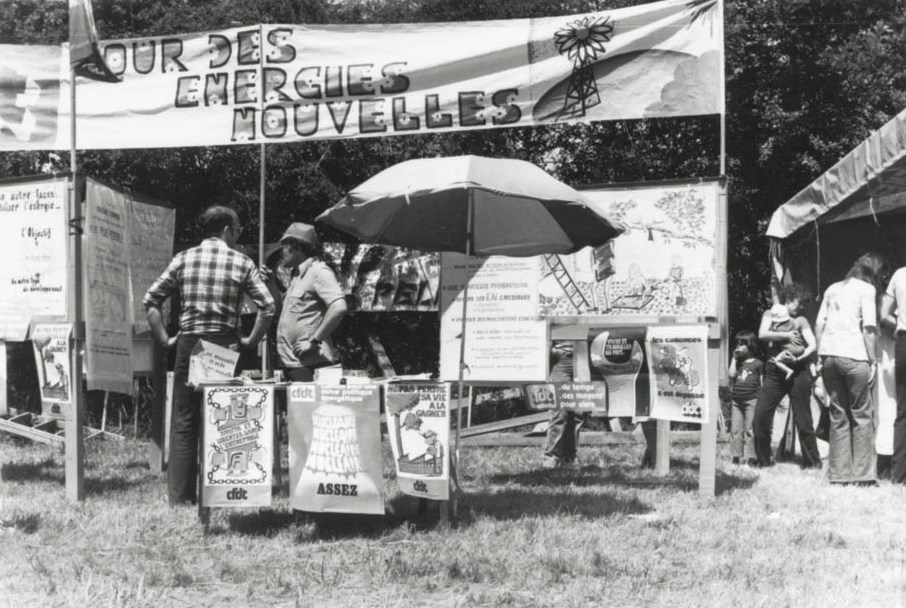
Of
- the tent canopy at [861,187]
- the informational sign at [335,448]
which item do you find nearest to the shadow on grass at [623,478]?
the informational sign at [335,448]

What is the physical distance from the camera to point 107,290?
8.25 metres

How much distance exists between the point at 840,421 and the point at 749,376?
1.85 metres

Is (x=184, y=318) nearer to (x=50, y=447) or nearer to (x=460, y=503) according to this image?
(x=460, y=503)

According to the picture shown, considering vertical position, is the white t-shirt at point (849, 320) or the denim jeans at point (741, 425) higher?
the white t-shirt at point (849, 320)

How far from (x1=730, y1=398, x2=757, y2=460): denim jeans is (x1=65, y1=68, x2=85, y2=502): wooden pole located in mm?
5812

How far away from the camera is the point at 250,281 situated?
7.02 meters

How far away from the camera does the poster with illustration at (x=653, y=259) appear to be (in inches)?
309

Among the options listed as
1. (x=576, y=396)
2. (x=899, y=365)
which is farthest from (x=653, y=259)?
(x=899, y=365)

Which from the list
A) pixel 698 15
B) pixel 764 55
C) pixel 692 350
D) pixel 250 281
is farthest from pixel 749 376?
pixel 764 55

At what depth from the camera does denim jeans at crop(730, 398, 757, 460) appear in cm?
990

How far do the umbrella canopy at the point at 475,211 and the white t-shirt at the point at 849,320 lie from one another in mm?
2325

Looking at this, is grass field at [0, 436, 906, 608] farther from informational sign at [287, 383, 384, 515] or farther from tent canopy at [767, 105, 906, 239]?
tent canopy at [767, 105, 906, 239]

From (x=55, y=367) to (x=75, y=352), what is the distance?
188mm

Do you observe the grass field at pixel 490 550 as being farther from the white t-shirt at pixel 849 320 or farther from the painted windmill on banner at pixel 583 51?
the painted windmill on banner at pixel 583 51
